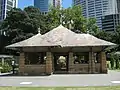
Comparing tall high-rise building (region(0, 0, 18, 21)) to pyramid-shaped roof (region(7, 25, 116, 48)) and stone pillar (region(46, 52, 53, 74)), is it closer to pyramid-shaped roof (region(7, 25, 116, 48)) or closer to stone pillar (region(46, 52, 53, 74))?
pyramid-shaped roof (region(7, 25, 116, 48))

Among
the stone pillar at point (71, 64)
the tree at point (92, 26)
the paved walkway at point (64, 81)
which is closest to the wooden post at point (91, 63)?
the stone pillar at point (71, 64)

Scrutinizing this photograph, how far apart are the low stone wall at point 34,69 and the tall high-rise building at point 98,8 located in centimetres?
5242

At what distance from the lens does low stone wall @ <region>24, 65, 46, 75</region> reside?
960 inches

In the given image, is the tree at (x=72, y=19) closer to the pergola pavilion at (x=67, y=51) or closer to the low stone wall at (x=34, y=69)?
the pergola pavilion at (x=67, y=51)

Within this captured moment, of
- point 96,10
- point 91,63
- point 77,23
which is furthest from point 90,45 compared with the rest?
point 96,10

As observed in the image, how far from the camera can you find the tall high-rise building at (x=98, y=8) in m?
78.4

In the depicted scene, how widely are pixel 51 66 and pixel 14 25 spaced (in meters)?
29.0

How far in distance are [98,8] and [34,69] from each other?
63730mm

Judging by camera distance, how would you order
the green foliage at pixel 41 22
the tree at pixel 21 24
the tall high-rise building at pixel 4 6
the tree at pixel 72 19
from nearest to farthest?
the tree at pixel 72 19 → the green foliage at pixel 41 22 → the tree at pixel 21 24 → the tall high-rise building at pixel 4 6

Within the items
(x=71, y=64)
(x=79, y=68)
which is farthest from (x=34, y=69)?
(x=79, y=68)

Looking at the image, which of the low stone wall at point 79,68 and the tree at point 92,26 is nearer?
the low stone wall at point 79,68

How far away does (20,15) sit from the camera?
5197 cm

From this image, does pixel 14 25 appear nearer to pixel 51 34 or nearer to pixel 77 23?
pixel 77 23

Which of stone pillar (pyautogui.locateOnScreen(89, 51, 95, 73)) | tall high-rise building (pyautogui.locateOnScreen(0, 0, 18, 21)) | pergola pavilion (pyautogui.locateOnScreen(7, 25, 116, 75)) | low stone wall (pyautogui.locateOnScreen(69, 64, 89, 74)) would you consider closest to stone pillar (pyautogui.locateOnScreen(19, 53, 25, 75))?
pergola pavilion (pyautogui.locateOnScreen(7, 25, 116, 75))
